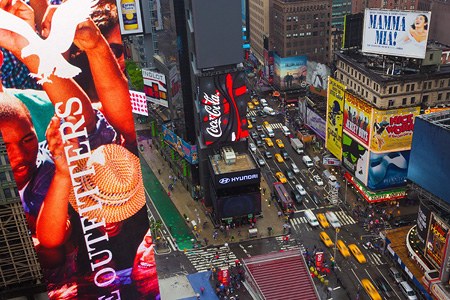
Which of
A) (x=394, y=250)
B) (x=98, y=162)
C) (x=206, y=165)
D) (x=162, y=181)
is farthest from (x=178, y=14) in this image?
(x=98, y=162)

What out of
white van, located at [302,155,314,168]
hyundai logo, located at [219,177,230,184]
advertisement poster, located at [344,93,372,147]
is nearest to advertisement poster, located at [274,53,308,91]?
white van, located at [302,155,314,168]

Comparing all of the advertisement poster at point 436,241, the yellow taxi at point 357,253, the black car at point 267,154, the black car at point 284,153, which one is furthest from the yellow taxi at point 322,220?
the black car at point 267,154

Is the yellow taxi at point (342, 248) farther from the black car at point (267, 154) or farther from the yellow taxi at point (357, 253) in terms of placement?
the black car at point (267, 154)

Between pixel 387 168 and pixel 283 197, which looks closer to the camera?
pixel 387 168

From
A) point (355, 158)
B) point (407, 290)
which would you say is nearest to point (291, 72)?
point (355, 158)

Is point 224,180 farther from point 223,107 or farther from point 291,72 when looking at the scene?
point 291,72

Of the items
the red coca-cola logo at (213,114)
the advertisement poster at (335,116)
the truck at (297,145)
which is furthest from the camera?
the truck at (297,145)

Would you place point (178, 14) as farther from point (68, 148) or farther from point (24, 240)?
point (68, 148)
